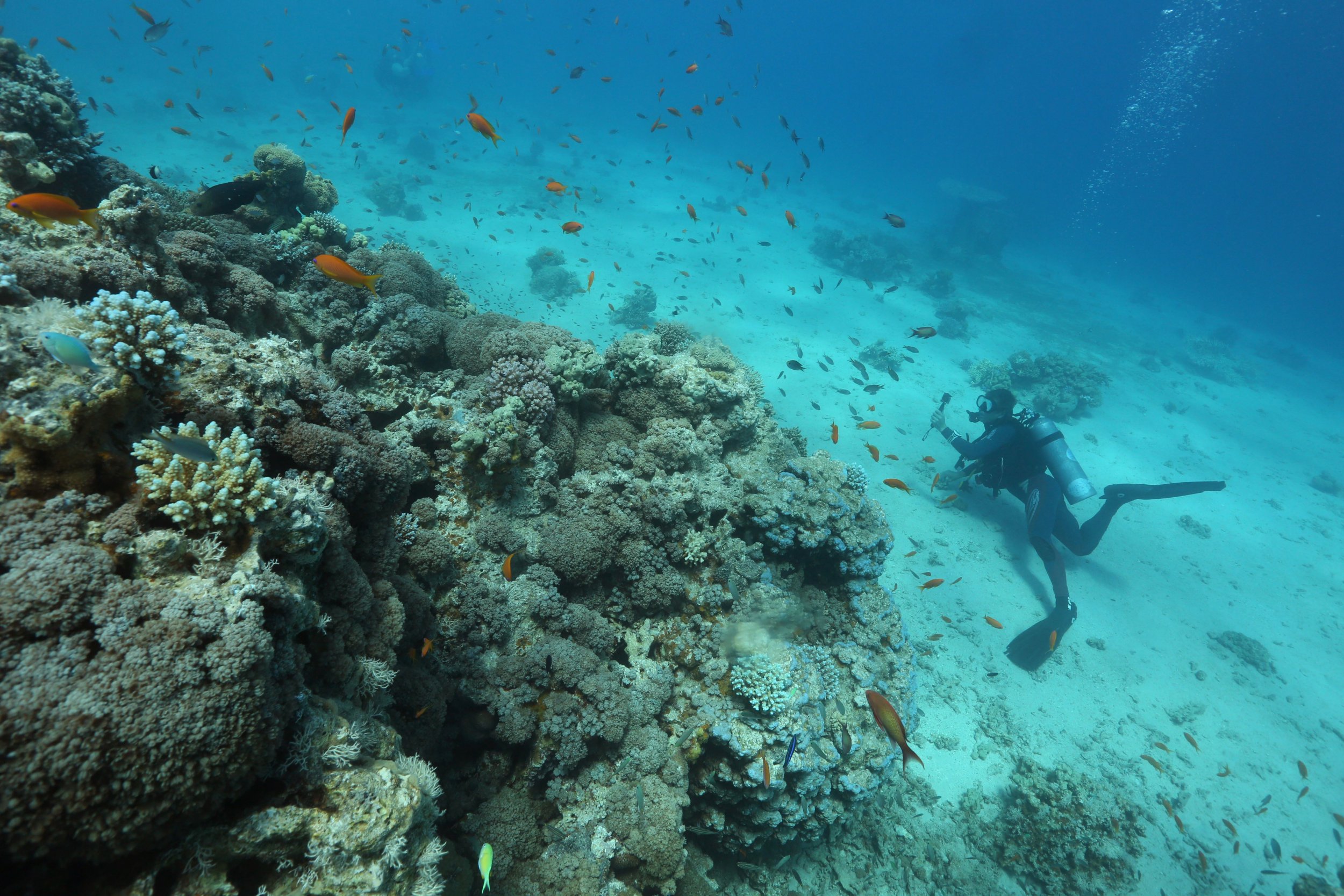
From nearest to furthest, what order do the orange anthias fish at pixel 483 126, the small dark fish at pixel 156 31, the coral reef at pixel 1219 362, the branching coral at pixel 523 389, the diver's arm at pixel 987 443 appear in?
1. the branching coral at pixel 523 389
2. the orange anthias fish at pixel 483 126
3. the small dark fish at pixel 156 31
4. the diver's arm at pixel 987 443
5. the coral reef at pixel 1219 362

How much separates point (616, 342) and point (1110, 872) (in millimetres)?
9946

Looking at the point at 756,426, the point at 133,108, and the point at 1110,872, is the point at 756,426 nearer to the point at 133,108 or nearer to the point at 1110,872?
the point at 1110,872

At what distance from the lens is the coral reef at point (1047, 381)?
60.1ft

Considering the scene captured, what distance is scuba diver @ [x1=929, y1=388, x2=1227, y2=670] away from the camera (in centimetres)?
1055

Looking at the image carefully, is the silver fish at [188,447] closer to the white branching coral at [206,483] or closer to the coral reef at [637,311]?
the white branching coral at [206,483]

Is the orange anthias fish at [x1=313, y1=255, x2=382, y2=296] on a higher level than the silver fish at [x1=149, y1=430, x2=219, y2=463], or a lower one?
higher

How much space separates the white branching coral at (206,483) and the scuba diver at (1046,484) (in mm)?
12296

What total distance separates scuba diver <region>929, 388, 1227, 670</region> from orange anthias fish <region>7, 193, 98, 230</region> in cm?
1397

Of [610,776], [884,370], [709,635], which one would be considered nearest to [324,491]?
[610,776]

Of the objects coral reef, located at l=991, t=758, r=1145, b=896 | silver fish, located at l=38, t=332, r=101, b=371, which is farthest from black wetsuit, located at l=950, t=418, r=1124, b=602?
silver fish, located at l=38, t=332, r=101, b=371

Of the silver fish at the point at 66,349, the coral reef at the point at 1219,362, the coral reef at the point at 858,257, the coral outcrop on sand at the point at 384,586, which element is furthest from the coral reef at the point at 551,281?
the coral reef at the point at 1219,362

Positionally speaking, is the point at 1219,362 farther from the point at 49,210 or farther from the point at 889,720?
the point at 49,210

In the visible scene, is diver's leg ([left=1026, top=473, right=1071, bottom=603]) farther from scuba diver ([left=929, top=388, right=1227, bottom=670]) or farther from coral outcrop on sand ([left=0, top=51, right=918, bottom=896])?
coral outcrop on sand ([left=0, top=51, right=918, bottom=896])

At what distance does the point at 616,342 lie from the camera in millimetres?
6969
